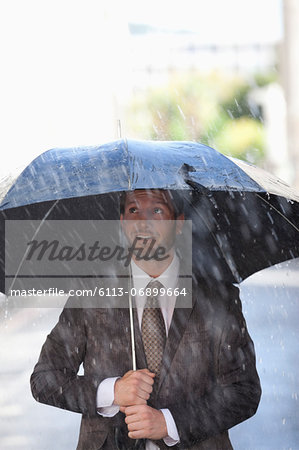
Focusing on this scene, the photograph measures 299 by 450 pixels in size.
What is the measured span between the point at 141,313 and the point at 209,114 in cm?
8488

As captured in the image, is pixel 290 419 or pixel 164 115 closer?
pixel 290 419

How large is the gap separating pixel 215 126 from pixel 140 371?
85.6m

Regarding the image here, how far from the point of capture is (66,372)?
10.4 ft

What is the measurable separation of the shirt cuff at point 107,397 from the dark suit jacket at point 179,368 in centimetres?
2

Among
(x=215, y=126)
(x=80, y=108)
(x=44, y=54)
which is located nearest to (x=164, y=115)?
(x=215, y=126)

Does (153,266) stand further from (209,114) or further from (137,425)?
(209,114)

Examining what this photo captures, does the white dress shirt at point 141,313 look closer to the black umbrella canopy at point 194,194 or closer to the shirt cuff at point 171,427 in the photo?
the shirt cuff at point 171,427

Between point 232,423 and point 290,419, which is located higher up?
point 232,423

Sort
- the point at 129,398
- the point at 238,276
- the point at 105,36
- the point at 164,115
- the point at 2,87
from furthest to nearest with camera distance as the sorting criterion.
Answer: the point at 164,115
the point at 105,36
the point at 2,87
the point at 238,276
the point at 129,398

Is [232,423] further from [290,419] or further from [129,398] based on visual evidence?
[290,419]

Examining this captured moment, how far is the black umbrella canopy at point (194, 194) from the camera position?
296 centimetres

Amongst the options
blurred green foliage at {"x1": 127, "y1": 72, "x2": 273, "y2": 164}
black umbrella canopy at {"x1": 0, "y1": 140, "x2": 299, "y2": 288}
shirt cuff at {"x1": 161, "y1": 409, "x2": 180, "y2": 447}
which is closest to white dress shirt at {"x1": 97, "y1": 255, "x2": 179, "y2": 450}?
shirt cuff at {"x1": 161, "y1": 409, "x2": 180, "y2": 447}

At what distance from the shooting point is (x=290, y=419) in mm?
6793
